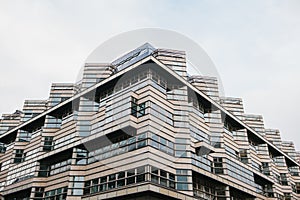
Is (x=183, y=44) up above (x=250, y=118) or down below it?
below

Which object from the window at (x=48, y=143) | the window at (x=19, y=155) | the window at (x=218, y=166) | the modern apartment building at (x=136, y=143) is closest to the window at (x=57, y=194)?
the modern apartment building at (x=136, y=143)

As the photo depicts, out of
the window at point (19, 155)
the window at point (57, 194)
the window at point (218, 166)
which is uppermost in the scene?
the window at point (19, 155)

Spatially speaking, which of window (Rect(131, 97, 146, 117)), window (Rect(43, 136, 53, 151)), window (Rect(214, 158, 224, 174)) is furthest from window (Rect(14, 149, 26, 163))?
window (Rect(214, 158, 224, 174))

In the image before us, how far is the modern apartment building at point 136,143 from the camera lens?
36.2 metres

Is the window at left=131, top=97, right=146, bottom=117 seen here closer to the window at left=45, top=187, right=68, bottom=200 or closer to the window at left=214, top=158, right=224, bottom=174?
the window at left=45, top=187, right=68, bottom=200

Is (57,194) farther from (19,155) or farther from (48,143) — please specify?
(19,155)

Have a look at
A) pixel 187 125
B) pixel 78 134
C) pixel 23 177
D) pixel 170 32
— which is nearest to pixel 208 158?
pixel 187 125

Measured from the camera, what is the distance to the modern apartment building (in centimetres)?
3616

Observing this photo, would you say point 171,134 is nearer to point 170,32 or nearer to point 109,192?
point 109,192

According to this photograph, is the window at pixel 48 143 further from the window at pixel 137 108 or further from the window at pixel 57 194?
the window at pixel 137 108

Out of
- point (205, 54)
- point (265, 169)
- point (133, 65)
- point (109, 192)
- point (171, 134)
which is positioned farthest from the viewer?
point (265, 169)

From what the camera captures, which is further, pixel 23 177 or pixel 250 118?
pixel 250 118

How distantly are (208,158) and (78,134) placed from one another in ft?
58.1

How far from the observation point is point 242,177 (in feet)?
158
